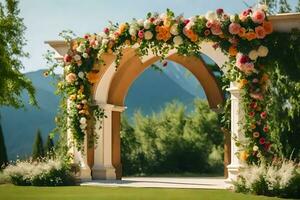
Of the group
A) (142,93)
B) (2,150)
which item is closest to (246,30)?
(2,150)

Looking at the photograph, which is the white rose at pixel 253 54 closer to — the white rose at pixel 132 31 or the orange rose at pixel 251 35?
the orange rose at pixel 251 35

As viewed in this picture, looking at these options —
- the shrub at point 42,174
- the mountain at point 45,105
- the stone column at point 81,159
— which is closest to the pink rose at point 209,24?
the stone column at point 81,159

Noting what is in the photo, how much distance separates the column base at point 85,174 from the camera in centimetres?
1636

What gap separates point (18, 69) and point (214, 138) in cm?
1064

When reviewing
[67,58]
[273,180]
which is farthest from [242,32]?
[67,58]

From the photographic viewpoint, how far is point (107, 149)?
17422mm

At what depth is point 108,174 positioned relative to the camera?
56.4ft

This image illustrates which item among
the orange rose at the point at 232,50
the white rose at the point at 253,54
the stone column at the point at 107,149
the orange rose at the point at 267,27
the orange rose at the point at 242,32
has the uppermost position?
the orange rose at the point at 267,27

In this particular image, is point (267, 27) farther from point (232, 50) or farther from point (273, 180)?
point (273, 180)

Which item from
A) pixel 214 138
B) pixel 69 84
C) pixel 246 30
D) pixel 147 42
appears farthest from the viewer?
pixel 214 138

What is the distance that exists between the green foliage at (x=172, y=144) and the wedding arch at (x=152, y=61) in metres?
6.71

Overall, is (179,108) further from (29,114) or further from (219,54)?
(29,114)

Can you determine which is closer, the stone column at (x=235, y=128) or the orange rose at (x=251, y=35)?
the orange rose at (x=251, y=35)

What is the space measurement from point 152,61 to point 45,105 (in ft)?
195
